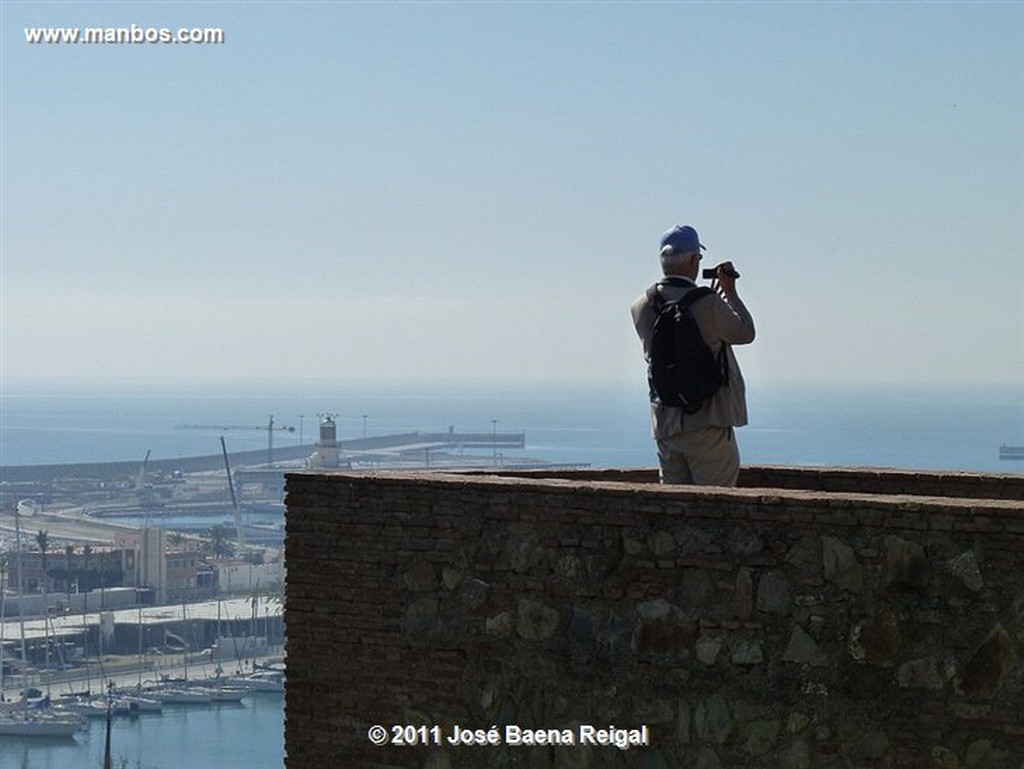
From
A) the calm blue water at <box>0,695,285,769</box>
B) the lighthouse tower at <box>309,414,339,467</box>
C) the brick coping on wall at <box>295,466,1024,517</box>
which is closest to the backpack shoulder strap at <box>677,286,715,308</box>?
the brick coping on wall at <box>295,466,1024,517</box>

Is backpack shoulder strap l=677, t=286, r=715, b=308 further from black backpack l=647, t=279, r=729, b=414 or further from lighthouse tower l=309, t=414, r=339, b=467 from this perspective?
lighthouse tower l=309, t=414, r=339, b=467

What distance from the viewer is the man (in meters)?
8.31

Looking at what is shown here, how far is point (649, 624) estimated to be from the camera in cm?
764

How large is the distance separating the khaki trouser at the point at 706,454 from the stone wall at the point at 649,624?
80 cm

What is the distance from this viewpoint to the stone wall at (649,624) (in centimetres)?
699

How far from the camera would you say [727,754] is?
7.48 metres

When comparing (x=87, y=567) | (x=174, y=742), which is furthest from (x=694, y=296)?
(x=87, y=567)

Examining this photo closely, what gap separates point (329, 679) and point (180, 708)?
3707 inches

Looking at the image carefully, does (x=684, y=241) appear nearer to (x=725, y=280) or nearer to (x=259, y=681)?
(x=725, y=280)

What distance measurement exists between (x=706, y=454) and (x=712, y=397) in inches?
10.4

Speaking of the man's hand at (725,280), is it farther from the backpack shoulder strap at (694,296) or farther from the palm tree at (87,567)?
the palm tree at (87,567)

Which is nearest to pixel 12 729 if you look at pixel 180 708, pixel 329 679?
pixel 180 708

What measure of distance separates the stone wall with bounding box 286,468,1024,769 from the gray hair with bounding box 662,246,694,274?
124 centimetres

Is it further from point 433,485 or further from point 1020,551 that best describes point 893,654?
point 433,485
